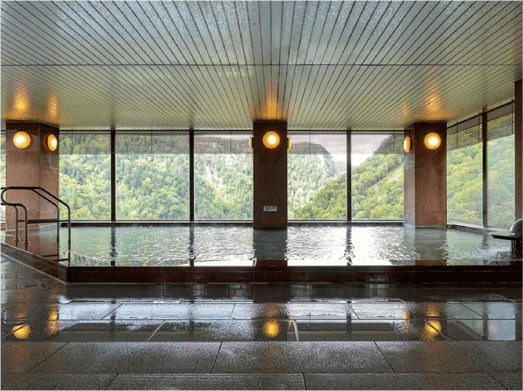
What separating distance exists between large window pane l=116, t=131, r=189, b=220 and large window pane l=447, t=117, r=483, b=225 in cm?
887

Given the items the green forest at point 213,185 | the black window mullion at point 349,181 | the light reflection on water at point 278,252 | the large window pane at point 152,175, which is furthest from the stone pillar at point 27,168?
the black window mullion at point 349,181

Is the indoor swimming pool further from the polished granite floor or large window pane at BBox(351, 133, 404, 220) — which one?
large window pane at BBox(351, 133, 404, 220)

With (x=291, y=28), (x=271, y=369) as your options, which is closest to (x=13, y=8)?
(x=291, y=28)

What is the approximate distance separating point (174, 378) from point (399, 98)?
9.16 m

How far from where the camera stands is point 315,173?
14742 millimetres

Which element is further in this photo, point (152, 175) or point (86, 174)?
point (152, 175)

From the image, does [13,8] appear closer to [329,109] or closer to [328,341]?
[328,341]

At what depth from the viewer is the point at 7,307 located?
4.27m

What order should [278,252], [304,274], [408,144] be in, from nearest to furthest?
[304,274] → [278,252] → [408,144]

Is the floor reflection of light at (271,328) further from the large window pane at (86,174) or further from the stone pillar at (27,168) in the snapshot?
the large window pane at (86,174)

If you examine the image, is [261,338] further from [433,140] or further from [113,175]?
[113,175]

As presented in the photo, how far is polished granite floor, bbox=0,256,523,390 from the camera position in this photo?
257 cm

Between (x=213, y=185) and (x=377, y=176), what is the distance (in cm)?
575

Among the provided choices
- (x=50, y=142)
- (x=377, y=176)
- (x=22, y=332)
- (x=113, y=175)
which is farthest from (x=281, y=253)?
(x=50, y=142)
